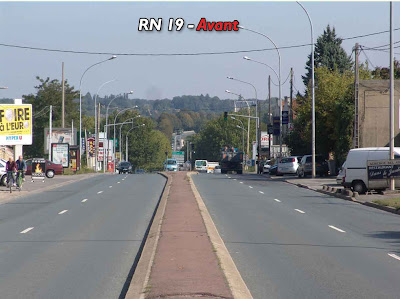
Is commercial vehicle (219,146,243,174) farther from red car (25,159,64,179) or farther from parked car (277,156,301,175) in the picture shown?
red car (25,159,64,179)

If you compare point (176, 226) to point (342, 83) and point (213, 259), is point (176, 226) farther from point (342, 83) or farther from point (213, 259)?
point (342, 83)

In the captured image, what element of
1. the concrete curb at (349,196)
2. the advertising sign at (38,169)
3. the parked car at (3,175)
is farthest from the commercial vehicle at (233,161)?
the parked car at (3,175)

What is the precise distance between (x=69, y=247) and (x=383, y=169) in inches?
811

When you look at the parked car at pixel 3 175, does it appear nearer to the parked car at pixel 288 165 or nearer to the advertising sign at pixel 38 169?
the advertising sign at pixel 38 169

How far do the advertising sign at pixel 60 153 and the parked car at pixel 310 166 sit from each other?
2457 centimetres

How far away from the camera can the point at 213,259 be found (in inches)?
483

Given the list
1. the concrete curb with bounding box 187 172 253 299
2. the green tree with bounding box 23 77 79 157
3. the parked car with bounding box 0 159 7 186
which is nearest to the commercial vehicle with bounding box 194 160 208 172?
the green tree with bounding box 23 77 79 157

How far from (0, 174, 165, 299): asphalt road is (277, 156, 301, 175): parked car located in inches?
1296

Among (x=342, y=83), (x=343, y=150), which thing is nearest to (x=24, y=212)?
(x=343, y=150)

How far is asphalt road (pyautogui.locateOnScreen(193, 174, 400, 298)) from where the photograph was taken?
10.6 metres

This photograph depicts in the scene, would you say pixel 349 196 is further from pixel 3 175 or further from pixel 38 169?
pixel 38 169

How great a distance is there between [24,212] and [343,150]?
106 feet

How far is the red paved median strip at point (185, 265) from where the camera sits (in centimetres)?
927

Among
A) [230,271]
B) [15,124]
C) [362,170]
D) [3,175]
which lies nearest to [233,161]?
[15,124]
